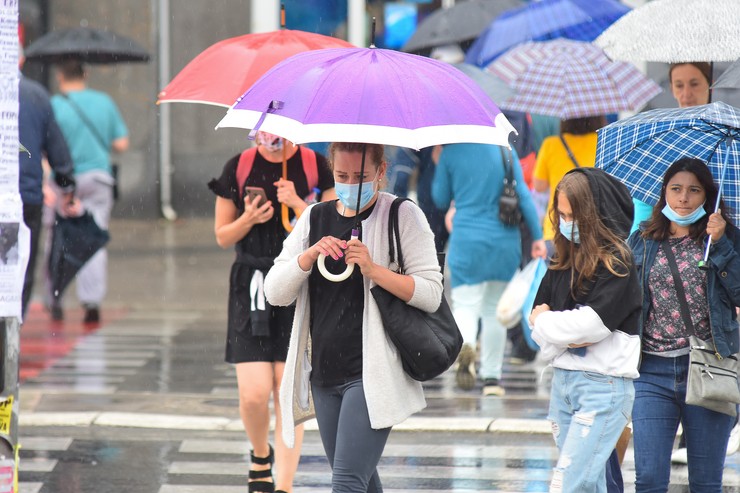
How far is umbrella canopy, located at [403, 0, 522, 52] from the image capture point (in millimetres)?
14070

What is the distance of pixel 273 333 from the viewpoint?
6.61 meters

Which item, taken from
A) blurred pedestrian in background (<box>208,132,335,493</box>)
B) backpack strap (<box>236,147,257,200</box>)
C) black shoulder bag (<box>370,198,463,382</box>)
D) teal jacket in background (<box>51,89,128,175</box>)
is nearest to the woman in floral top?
black shoulder bag (<box>370,198,463,382</box>)

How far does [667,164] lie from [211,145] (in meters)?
16.2

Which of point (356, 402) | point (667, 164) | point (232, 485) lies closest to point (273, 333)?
point (232, 485)

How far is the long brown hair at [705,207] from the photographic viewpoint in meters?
5.81

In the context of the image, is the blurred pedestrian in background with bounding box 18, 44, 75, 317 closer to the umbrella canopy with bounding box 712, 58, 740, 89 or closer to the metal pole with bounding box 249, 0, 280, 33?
the umbrella canopy with bounding box 712, 58, 740, 89

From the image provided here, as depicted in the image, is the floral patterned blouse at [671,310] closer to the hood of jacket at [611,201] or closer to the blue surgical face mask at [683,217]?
the blue surgical face mask at [683,217]

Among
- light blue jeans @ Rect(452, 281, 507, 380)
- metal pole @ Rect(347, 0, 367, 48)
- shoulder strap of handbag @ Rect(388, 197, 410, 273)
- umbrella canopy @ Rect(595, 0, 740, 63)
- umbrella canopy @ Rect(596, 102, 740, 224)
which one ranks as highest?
metal pole @ Rect(347, 0, 367, 48)

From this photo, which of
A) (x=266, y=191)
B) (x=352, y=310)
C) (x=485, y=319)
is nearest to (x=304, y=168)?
(x=266, y=191)

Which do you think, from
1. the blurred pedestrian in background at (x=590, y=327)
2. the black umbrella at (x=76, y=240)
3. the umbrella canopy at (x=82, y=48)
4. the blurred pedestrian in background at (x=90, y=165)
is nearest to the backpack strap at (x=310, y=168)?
the blurred pedestrian in background at (x=590, y=327)

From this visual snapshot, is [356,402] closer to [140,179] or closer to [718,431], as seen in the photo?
[718,431]

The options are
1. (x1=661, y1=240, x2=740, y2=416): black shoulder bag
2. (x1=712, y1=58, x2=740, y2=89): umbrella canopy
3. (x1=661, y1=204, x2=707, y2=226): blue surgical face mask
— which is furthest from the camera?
(x1=712, y1=58, x2=740, y2=89): umbrella canopy

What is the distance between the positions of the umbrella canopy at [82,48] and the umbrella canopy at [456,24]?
10.3ft

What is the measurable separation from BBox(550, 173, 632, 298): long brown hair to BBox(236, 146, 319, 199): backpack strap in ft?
5.28
